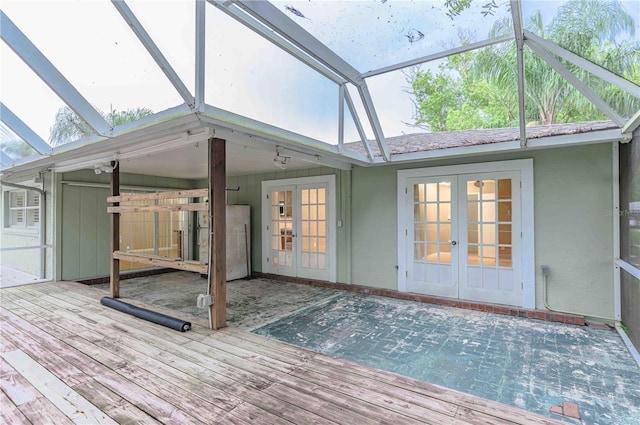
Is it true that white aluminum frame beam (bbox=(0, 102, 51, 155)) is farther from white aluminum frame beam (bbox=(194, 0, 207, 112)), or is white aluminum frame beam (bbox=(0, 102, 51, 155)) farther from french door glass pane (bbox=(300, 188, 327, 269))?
french door glass pane (bbox=(300, 188, 327, 269))

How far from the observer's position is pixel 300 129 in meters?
4.04

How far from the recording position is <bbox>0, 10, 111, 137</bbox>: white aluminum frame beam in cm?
325

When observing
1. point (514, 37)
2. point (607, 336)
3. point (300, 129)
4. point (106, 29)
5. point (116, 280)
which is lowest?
point (607, 336)

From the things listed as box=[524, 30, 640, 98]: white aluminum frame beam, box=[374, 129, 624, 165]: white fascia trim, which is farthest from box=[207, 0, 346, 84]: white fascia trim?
box=[524, 30, 640, 98]: white aluminum frame beam

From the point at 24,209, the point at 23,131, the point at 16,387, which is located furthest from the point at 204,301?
the point at 24,209

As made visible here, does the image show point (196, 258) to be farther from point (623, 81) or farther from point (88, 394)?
point (623, 81)

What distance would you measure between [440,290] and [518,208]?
166 cm

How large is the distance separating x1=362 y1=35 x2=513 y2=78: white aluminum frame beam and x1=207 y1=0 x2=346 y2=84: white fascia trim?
0.47 m

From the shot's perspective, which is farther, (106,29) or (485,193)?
(485,193)

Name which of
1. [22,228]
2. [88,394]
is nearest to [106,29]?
[88,394]

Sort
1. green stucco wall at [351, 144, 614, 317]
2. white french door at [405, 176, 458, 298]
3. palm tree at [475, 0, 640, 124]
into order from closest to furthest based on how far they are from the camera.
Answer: palm tree at [475, 0, 640, 124], green stucco wall at [351, 144, 614, 317], white french door at [405, 176, 458, 298]

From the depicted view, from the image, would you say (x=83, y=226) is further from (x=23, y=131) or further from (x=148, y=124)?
(x=148, y=124)

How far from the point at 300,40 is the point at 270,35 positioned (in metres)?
0.31

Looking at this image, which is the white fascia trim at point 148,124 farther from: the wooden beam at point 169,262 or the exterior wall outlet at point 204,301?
the exterior wall outlet at point 204,301
